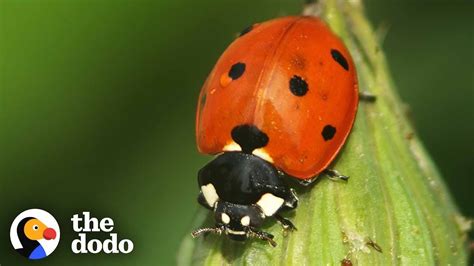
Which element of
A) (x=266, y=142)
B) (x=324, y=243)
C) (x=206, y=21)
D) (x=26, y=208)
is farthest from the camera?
(x=206, y=21)

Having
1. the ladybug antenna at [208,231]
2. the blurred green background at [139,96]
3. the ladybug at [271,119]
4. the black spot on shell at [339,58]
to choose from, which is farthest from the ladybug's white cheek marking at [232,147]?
the blurred green background at [139,96]

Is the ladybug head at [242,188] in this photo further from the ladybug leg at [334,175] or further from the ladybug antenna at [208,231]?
the ladybug leg at [334,175]

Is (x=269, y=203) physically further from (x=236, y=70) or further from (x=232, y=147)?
(x=236, y=70)

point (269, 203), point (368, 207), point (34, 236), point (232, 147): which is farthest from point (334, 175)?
point (34, 236)

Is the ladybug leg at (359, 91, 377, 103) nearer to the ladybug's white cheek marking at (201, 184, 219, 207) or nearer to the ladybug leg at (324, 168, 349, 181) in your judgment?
the ladybug leg at (324, 168, 349, 181)

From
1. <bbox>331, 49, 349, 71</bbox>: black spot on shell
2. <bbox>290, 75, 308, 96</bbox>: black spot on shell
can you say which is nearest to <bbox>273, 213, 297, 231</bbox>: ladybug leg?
<bbox>290, 75, 308, 96</bbox>: black spot on shell

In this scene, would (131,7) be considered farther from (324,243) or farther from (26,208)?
(324,243)

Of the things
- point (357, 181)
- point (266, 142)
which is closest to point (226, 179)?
point (266, 142)
